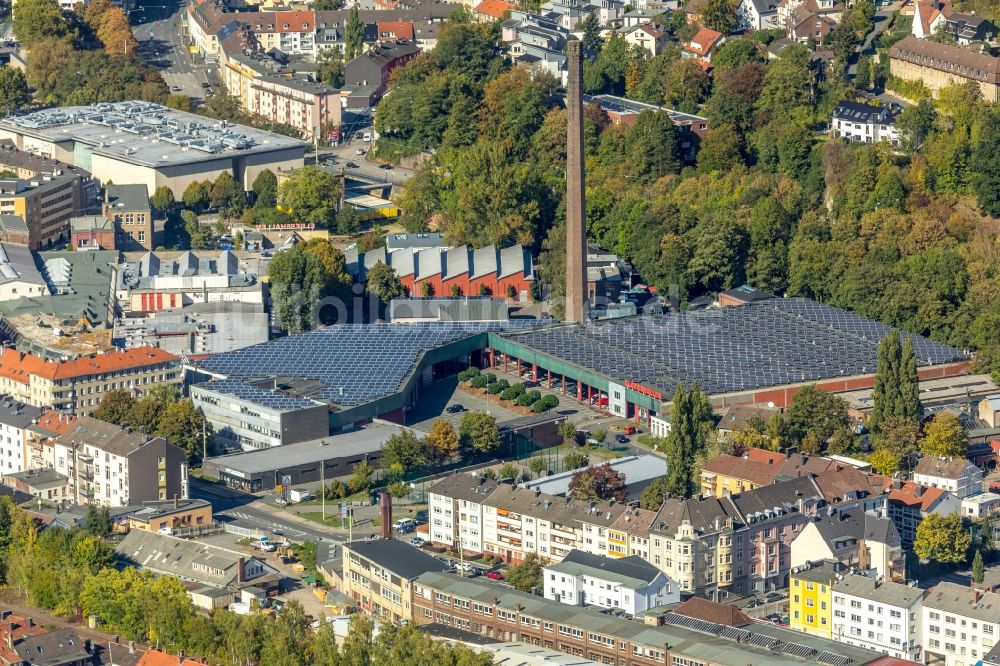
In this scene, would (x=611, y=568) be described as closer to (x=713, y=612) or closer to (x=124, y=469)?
(x=713, y=612)

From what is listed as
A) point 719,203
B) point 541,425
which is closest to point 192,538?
point 541,425

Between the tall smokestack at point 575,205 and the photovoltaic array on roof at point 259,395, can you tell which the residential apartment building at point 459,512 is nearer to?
the photovoltaic array on roof at point 259,395

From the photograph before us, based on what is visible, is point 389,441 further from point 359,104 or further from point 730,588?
point 359,104

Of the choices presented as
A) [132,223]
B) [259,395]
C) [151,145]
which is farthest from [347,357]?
[151,145]

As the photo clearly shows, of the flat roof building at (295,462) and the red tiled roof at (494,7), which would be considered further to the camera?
the red tiled roof at (494,7)

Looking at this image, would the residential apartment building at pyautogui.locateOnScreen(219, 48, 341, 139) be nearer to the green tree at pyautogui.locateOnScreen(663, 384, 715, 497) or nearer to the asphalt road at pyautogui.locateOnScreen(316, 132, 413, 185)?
the asphalt road at pyautogui.locateOnScreen(316, 132, 413, 185)

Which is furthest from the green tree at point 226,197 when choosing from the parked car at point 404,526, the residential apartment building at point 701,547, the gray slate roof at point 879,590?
the gray slate roof at point 879,590
